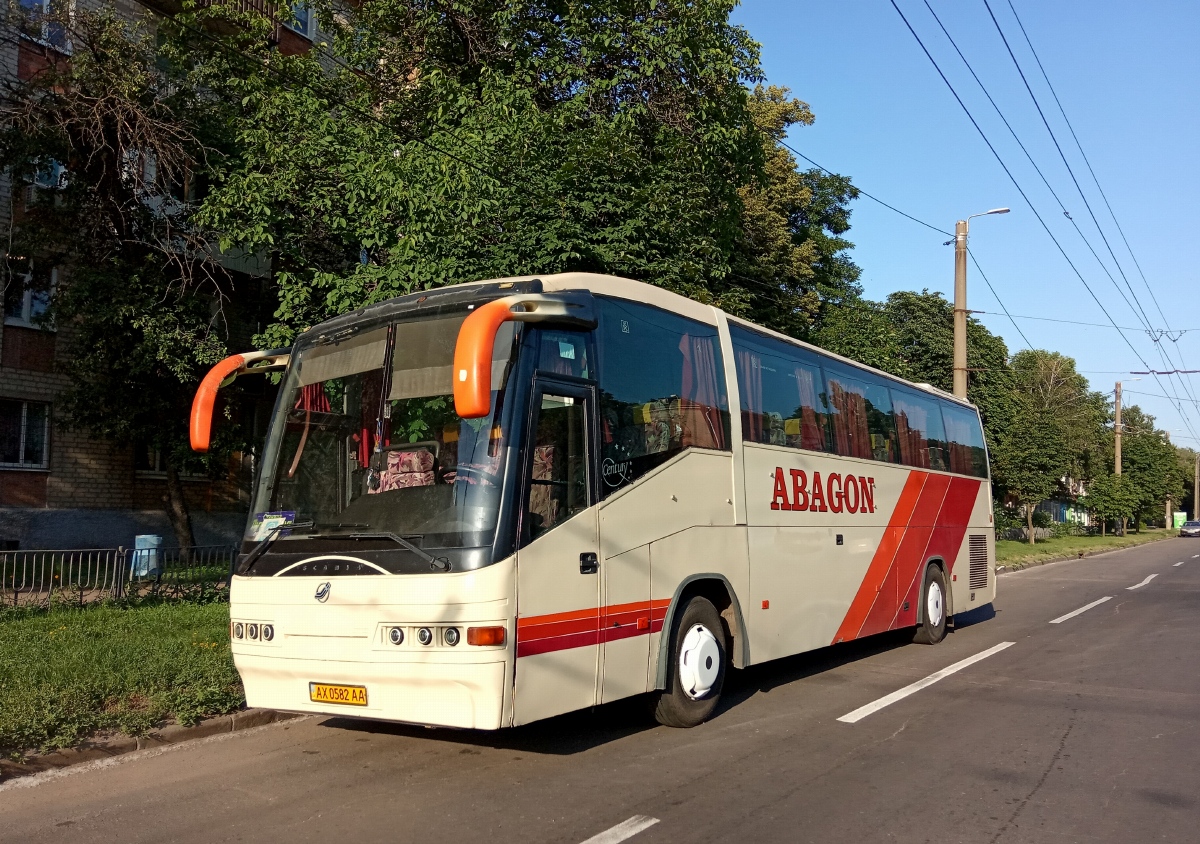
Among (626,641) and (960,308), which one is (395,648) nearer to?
(626,641)

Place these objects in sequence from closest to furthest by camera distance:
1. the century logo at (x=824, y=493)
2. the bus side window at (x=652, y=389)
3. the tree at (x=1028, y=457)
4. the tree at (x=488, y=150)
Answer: the bus side window at (x=652, y=389), the century logo at (x=824, y=493), the tree at (x=488, y=150), the tree at (x=1028, y=457)

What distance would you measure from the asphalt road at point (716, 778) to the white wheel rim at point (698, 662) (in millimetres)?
321

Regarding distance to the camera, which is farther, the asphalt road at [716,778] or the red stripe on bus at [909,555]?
the red stripe on bus at [909,555]

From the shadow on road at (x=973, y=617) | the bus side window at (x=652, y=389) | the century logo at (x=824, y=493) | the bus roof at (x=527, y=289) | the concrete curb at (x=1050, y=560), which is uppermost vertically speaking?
the bus roof at (x=527, y=289)

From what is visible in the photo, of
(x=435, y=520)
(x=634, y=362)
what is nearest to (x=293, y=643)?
(x=435, y=520)

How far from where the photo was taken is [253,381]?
22.1 m

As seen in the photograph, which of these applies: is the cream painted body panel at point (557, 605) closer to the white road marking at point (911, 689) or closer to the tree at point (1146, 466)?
the white road marking at point (911, 689)

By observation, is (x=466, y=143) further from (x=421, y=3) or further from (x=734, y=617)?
(x=734, y=617)

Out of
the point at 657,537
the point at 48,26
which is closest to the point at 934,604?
the point at 657,537

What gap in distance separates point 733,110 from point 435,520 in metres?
14.5

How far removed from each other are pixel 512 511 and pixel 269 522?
6.35 feet

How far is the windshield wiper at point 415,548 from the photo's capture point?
5.81m

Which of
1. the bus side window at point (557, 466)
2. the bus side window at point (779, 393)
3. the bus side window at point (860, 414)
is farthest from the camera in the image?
the bus side window at point (860, 414)

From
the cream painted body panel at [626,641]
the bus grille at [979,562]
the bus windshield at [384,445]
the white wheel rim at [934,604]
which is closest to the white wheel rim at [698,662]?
the cream painted body panel at [626,641]
